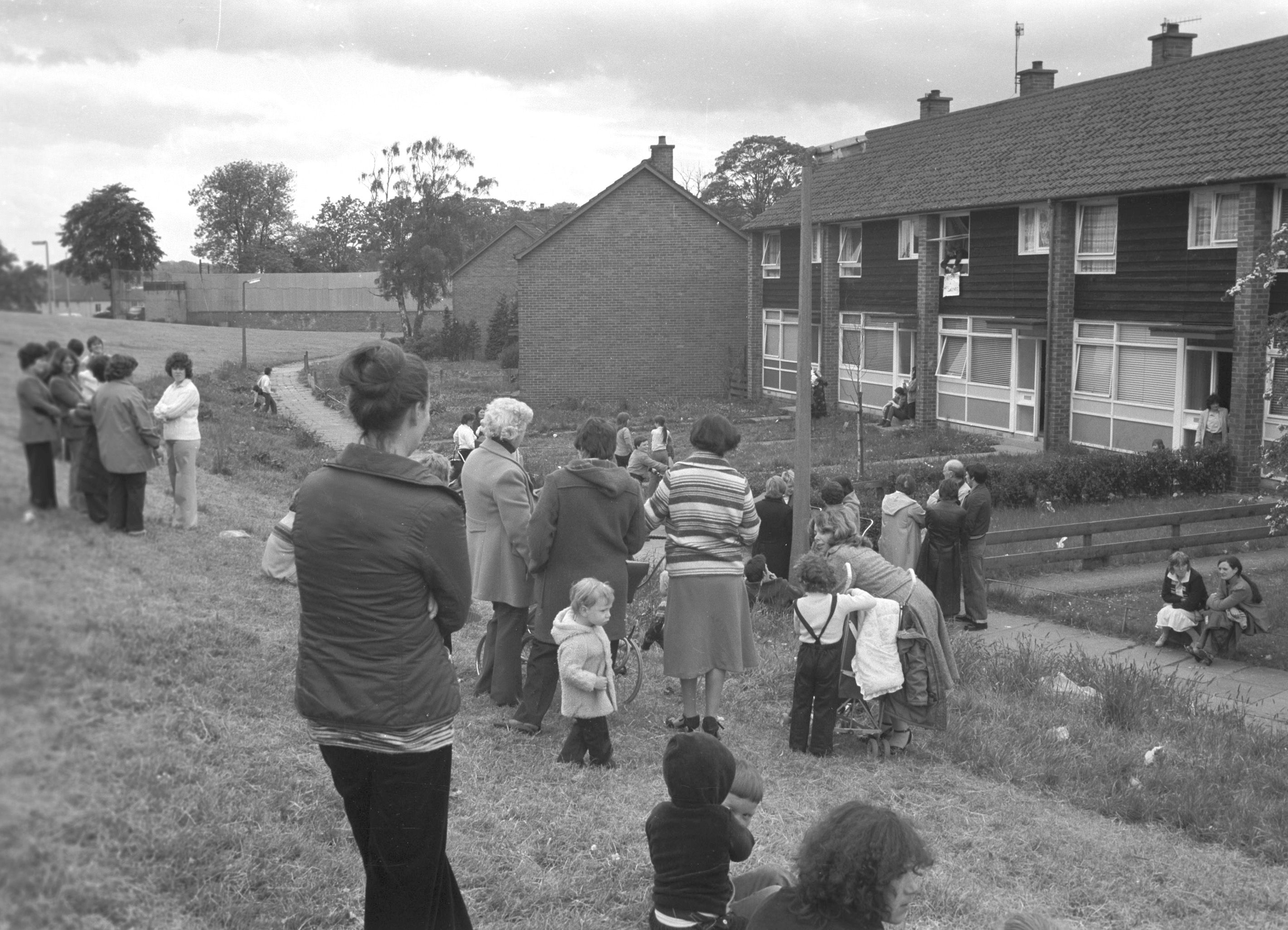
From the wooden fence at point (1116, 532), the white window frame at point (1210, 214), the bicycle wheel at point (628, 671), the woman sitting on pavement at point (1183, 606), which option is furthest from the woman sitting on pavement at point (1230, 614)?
the white window frame at point (1210, 214)

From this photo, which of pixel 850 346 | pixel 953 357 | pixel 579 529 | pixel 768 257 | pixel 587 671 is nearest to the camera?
pixel 587 671

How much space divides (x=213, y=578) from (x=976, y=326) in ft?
89.1

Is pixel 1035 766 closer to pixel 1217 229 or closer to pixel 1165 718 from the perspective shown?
pixel 1165 718

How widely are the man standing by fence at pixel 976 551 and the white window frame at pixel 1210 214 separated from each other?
1198 cm

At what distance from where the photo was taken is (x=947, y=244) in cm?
3100

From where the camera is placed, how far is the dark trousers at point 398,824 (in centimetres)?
325

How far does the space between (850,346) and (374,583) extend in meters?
33.6

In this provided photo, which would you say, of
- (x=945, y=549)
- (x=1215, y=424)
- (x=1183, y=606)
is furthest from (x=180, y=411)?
(x=1215, y=424)

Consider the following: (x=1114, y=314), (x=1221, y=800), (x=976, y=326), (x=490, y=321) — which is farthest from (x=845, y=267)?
(x=1221, y=800)

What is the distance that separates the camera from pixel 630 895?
4.87 metres

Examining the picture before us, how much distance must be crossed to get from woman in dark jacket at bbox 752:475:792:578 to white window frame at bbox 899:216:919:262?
21.2 metres

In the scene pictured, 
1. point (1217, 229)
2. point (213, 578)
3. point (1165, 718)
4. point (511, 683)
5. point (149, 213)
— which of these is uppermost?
point (1217, 229)

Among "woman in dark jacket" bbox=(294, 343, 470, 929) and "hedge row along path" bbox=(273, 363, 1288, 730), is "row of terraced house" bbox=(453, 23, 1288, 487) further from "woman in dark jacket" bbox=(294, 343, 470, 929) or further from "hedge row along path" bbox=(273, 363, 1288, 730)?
"woman in dark jacket" bbox=(294, 343, 470, 929)

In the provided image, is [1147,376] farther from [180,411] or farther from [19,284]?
[19,284]
